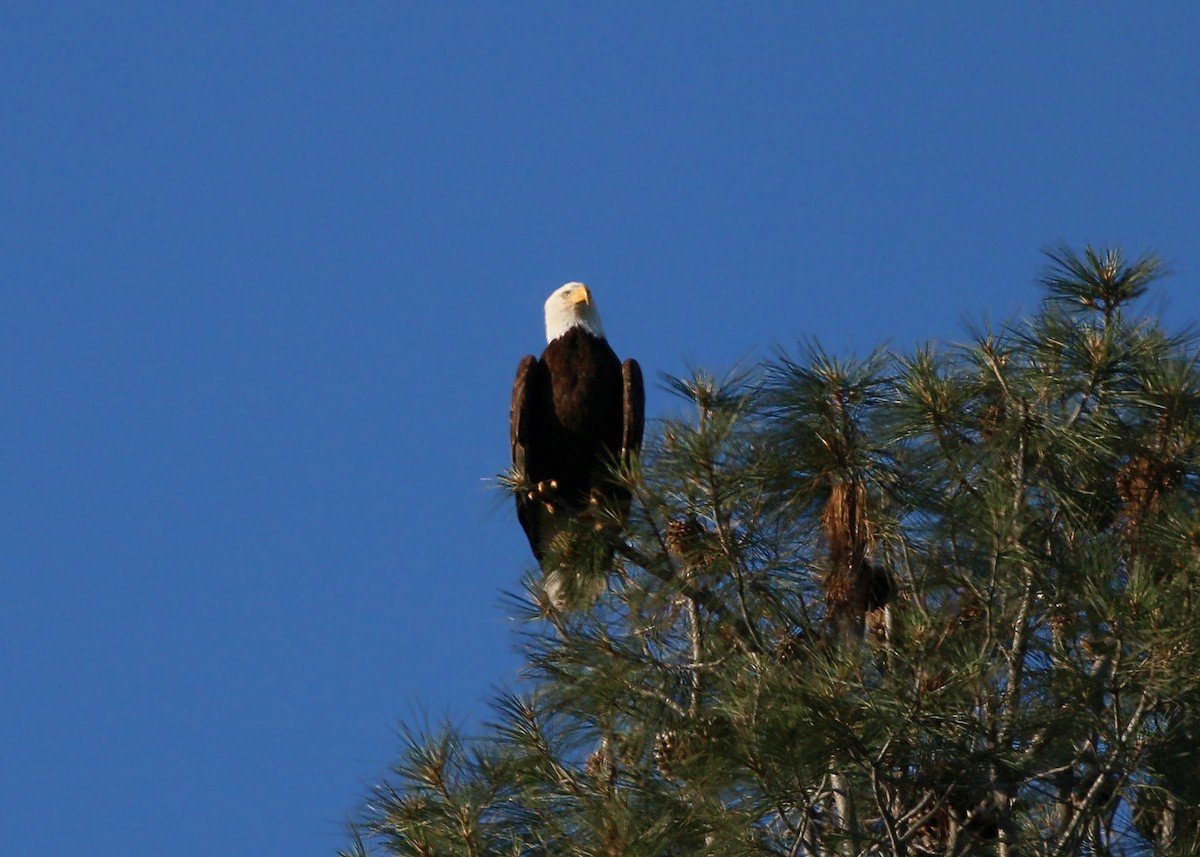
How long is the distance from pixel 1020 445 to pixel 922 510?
327 mm

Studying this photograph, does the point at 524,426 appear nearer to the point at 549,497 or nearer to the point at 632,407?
the point at 632,407

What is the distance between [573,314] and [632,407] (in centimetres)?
68

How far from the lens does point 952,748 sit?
4.11m

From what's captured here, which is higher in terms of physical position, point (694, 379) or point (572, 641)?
point (694, 379)

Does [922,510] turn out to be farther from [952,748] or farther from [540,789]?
[540,789]

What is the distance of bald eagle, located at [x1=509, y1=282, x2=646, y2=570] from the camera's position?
21.9ft

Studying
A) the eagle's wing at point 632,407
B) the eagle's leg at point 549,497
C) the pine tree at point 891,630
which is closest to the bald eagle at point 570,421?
the eagle's wing at point 632,407

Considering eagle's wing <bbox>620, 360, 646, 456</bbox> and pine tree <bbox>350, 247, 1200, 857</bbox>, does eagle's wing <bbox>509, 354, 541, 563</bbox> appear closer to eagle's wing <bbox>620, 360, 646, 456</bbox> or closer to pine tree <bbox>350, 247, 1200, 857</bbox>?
eagle's wing <bbox>620, 360, 646, 456</bbox>

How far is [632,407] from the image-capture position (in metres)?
Answer: 6.61

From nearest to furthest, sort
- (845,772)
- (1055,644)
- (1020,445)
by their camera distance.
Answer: (845,772), (1055,644), (1020,445)

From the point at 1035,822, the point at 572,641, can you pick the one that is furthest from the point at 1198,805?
the point at 572,641

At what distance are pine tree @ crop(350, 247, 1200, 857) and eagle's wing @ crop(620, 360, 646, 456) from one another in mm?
1403

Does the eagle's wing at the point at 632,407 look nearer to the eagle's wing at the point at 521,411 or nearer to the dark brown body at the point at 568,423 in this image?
the dark brown body at the point at 568,423

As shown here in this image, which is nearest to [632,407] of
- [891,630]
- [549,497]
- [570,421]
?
[570,421]
